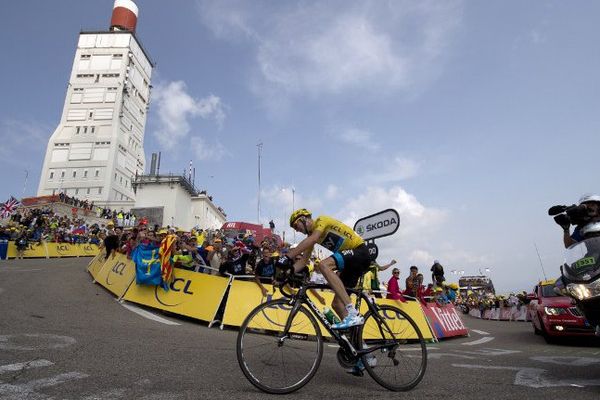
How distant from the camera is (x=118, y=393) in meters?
3.17

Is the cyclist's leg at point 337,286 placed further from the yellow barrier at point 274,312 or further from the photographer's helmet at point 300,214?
the photographer's helmet at point 300,214

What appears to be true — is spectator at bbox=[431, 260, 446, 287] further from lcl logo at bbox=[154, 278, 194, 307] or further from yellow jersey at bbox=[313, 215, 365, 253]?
yellow jersey at bbox=[313, 215, 365, 253]

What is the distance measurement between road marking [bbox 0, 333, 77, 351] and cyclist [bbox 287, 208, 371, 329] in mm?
3426

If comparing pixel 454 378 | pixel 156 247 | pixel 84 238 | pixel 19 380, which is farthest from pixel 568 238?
pixel 84 238

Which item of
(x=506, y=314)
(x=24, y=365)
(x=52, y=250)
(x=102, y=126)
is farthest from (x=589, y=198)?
(x=102, y=126)

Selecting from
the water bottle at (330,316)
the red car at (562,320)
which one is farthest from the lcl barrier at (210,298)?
the water bottle at (330,316)

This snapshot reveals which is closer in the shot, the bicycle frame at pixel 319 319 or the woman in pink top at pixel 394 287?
the bicycle frame at pixel 319 319

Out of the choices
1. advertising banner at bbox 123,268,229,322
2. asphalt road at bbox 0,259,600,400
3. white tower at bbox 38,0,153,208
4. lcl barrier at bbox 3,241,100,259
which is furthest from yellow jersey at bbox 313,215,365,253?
white tower at bbox 38,0,153,208

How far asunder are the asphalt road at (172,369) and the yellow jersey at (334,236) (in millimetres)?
1389

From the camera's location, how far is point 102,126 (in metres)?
79.1

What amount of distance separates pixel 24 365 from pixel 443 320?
1069 cm

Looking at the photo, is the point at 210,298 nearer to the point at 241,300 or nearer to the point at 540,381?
the point at 241,300

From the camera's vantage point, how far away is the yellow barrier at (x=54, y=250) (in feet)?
73.3

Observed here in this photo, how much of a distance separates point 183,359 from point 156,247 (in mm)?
5997
